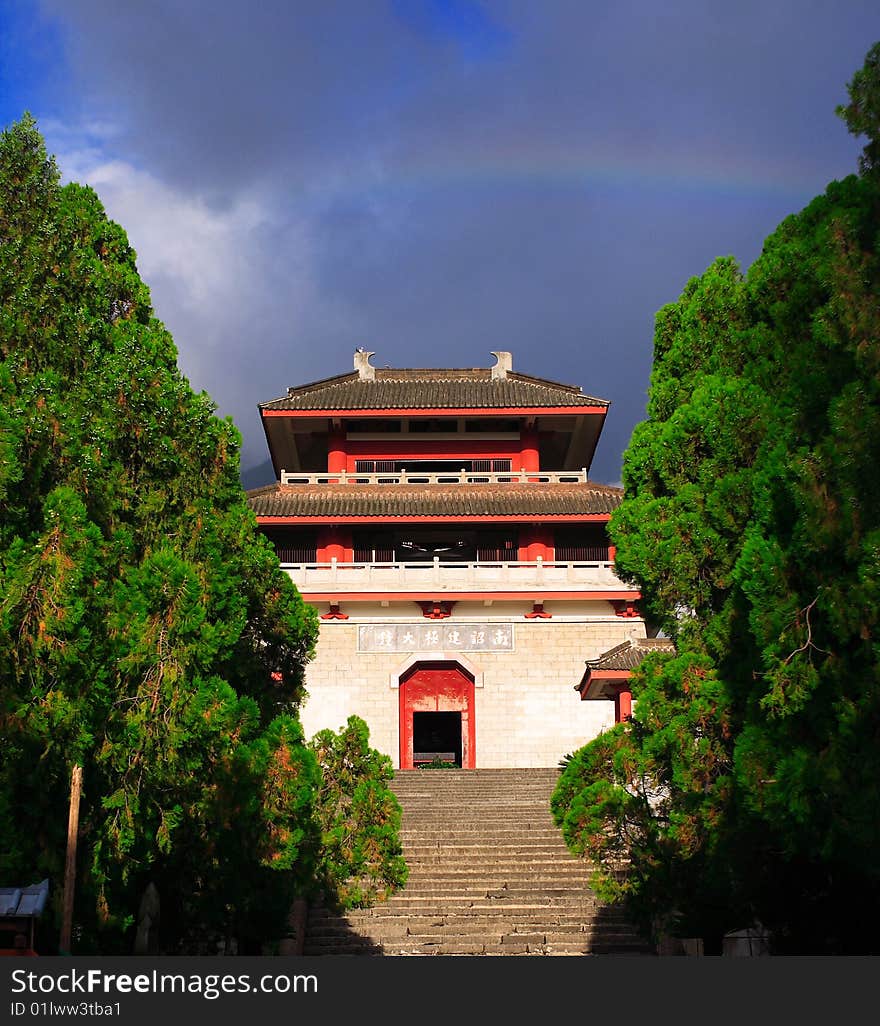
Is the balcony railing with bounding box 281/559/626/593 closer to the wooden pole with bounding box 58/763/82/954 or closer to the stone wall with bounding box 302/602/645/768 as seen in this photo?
the stone wall with bounding box 302/602/645/768

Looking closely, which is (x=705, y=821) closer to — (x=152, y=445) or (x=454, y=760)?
(x=152, y=445)

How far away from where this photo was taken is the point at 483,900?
16.4m

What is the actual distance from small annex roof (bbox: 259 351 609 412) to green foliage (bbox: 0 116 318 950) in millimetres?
16359

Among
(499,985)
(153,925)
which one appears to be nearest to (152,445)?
(153,925)

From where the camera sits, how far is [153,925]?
1154 centimetres

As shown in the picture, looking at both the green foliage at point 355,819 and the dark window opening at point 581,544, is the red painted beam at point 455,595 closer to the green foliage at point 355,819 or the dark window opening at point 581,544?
the dark window opening at point 581,544

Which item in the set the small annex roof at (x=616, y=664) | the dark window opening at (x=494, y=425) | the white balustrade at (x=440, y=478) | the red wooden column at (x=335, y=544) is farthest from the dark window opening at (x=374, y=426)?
the small annex roof at (x=616, y=664)

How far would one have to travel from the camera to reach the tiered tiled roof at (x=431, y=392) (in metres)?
29.1

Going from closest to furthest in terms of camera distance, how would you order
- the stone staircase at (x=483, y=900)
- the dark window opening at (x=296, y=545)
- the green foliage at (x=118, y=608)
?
the green foliage at (x=118, y=608) → the stone staircase at (x=483, y=900) → the dark window opening at (x=296, y=545)

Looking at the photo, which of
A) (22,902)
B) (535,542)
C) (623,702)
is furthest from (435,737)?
(22,902)

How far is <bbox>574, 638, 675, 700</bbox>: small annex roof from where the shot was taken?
2128 cm

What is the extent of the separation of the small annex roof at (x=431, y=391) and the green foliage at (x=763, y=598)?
1646cm

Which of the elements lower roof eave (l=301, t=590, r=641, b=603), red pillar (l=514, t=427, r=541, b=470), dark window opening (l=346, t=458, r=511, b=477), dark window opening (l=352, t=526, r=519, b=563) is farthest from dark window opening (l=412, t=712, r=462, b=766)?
red pillar (l=514, t=427, r=541, b=470)

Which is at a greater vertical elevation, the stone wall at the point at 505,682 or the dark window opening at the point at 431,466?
the dark window opening at the point at 431,466
